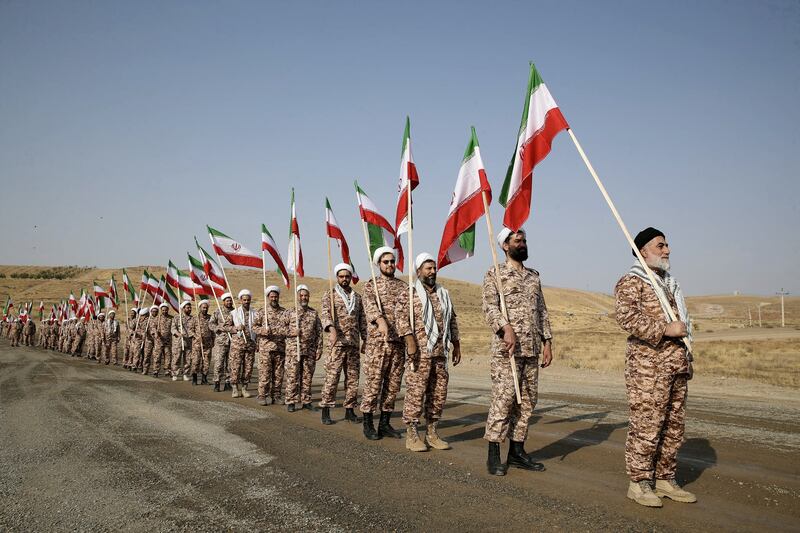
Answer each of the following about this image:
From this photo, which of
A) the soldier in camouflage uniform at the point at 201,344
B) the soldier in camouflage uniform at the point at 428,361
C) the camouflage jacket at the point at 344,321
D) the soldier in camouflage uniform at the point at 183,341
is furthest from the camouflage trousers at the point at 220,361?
the soldier in camouflage uniform at the point at 428,361

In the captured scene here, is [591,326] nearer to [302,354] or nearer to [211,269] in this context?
[211,269]

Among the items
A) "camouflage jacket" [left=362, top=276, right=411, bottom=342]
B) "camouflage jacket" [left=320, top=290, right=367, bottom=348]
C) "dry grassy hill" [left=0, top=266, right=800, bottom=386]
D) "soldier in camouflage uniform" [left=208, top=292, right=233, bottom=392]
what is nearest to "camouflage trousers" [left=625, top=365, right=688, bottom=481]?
"camouflage jacket" [left=362, top=276, right=411, bottom=342]

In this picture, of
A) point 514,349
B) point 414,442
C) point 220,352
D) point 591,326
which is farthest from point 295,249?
point 591,326


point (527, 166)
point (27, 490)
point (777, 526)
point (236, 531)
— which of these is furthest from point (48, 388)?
point (777, 526)

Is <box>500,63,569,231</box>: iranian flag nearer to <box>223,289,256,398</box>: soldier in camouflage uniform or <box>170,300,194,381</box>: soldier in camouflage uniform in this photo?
<box>223,289,256,398</box>: soldier in camouflage uniform

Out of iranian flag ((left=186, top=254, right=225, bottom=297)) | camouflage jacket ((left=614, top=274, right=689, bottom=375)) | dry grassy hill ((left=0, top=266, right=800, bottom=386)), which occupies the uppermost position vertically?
iranian flag ((left=186, top=254, right=225, bottom=297))

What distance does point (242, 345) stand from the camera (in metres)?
12.8

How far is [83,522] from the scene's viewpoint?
13.7ft

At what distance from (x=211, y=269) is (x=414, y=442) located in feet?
37.0

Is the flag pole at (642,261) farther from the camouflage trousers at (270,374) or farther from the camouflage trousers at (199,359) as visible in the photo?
the camouflage trousers at (199,359)

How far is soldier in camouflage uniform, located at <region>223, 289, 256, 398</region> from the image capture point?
12.5 m

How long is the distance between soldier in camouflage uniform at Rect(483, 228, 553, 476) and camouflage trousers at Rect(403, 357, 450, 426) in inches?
46.4

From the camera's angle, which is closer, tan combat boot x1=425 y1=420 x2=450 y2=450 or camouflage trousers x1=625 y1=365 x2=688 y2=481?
camouflage trousers x1=625 y1=365 x2=688 y2=481

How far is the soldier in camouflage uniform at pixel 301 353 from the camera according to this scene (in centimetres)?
1020
